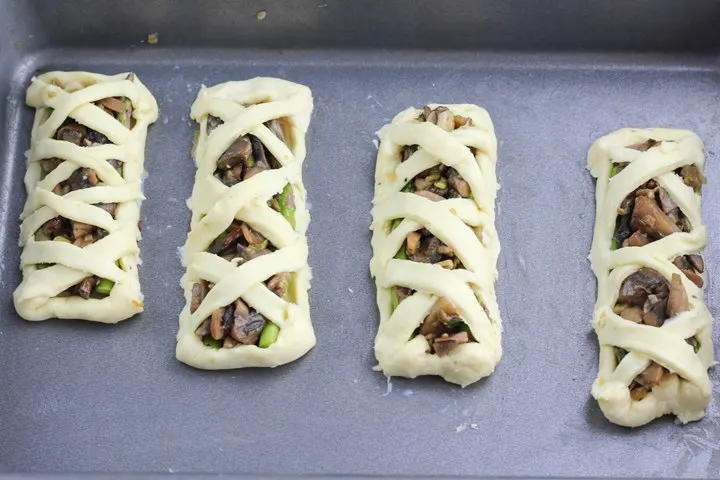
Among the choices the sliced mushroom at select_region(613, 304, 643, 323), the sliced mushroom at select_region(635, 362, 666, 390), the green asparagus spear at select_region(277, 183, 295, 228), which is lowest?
the sliced mushroom at select_region(635, 362, 666, 390)

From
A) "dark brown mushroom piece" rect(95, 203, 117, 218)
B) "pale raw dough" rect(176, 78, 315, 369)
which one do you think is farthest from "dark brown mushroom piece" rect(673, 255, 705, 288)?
"dark brown mushroom piece" rect(95, 203, 117, 218)

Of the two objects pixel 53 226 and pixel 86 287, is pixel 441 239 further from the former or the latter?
pixel 53 226

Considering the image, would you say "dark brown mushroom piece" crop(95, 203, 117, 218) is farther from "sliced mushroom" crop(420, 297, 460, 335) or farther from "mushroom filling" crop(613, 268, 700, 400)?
"mushroom filling" crop(613, 268, 700, 400)

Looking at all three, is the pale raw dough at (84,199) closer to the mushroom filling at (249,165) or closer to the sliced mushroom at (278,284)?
the mushroom filling at (249,165)

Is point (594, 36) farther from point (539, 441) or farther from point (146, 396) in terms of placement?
point (146, 396)

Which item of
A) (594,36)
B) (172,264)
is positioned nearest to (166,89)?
(172,264)
